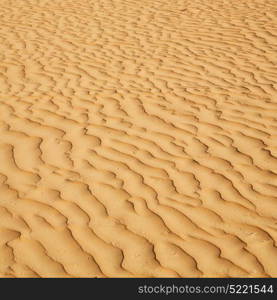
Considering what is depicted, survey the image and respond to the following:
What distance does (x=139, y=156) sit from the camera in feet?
14.6

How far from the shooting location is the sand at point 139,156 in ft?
10.4

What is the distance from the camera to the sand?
3178 mm

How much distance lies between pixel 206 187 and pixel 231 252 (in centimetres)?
88

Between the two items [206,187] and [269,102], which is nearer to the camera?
[206,187]

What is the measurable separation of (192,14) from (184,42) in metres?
2.35

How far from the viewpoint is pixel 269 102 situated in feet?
18.7

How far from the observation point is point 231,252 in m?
3.18

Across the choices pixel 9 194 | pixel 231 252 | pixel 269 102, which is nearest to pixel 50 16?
pixel 269 102

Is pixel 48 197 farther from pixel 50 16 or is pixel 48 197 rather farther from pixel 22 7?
pixel 22 7
